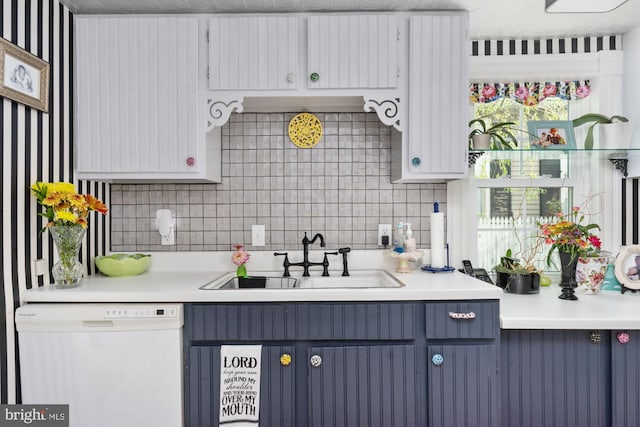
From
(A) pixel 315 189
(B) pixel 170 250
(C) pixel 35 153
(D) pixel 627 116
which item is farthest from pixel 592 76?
(C) pixel 35 153

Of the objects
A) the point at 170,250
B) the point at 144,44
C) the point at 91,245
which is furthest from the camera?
→ the point at 170,250

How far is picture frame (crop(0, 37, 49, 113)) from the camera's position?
1671 mm

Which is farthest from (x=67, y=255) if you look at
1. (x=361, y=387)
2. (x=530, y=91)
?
(x=530, y=91)

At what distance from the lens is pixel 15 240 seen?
177 cm

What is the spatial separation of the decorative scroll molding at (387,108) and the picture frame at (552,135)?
832 mm

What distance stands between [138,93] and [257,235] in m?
0.96

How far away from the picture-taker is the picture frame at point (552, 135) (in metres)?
2.33

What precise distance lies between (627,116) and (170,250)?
2720 millimetres

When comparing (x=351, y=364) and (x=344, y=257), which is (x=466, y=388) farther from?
(x=344, y=257)

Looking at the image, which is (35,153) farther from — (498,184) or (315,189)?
(498,184)

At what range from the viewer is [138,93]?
2.11m

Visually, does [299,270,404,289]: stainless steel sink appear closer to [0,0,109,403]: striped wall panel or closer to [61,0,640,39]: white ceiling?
[0,0,109,403]: striped wall panel

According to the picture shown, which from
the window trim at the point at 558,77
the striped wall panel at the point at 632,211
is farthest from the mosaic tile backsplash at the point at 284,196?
the striped wall panel at the point at 632,211

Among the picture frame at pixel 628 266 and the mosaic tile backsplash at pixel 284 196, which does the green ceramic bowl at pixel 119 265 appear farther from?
the picture frame at pixel 628 266
